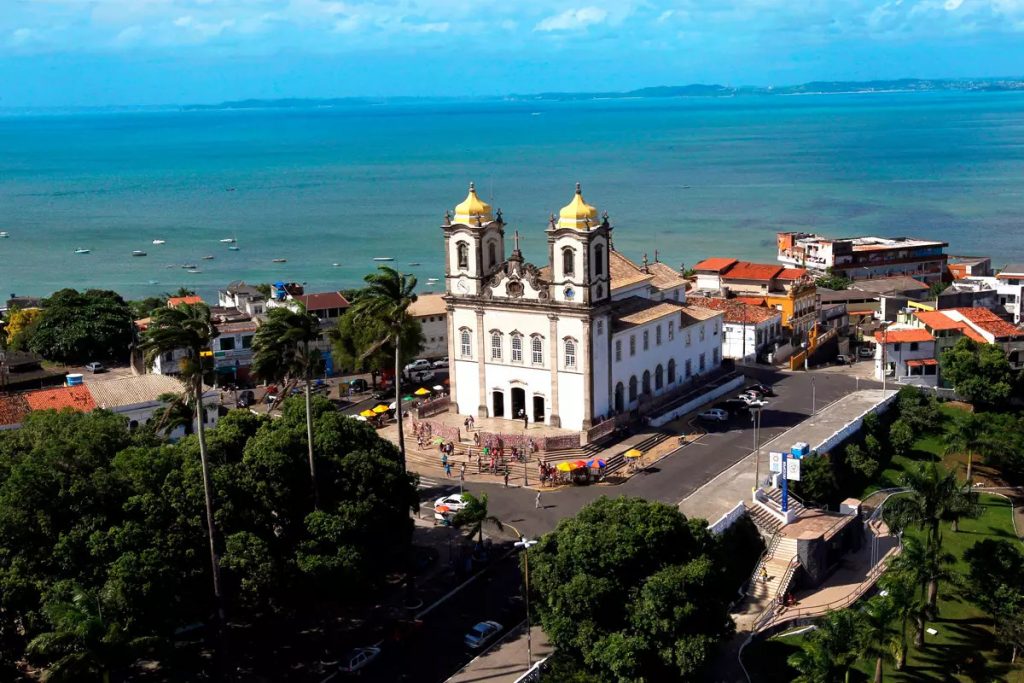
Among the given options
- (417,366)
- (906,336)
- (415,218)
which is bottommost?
(417,366)

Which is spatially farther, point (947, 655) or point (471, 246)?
point (471, 246)

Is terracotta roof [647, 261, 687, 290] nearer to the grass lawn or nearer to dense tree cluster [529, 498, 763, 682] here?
the grass lawn

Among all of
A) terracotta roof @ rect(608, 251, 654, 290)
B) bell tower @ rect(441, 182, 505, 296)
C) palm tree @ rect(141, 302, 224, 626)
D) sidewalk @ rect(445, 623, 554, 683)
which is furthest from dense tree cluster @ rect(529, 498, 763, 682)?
terracotta roof @ rect(608, 251, 654, 290)

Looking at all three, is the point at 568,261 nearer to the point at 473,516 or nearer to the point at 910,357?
the point at 473,516

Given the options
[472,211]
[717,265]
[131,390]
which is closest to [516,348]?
[472,211]

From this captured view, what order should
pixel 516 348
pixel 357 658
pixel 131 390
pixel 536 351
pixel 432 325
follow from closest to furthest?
pixel 357 658
pixel 131 390
pixel 536 351
pixel 516 348
pixel 432 325

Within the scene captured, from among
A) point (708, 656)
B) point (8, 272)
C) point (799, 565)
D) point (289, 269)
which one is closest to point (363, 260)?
point (289, 269)
